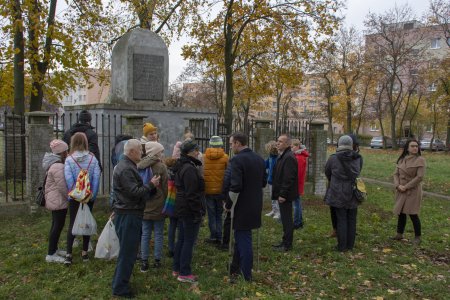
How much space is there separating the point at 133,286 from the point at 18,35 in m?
9.94

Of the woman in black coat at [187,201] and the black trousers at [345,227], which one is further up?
the woman in black coat at [187,201]

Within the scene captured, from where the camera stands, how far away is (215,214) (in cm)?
670

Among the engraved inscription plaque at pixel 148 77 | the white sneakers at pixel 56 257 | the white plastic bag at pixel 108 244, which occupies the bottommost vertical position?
the white sneakers at pixel 56 257

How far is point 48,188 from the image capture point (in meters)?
5.50

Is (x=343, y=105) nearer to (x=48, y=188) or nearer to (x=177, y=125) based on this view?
(x=177, y=125)

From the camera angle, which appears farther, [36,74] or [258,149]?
[36,74]

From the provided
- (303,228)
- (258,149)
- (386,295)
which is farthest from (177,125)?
(386,295)

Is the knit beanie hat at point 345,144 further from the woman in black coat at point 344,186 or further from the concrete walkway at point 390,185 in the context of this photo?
the concrete walkway at point 390,185

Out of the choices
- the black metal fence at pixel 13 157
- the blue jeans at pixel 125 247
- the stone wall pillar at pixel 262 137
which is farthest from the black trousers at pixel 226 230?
the stone wall pillar at pixel 262 137

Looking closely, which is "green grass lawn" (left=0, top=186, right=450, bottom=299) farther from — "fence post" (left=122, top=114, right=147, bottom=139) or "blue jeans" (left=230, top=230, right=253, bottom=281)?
"fence post" (left=122, top=114, right=147, bottom=139)

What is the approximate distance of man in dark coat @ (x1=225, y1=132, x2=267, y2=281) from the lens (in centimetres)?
501

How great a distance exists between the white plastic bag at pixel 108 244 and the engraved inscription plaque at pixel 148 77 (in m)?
6.00

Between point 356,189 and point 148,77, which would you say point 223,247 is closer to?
point 356,189

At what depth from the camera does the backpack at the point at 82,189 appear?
5258 millimetres
